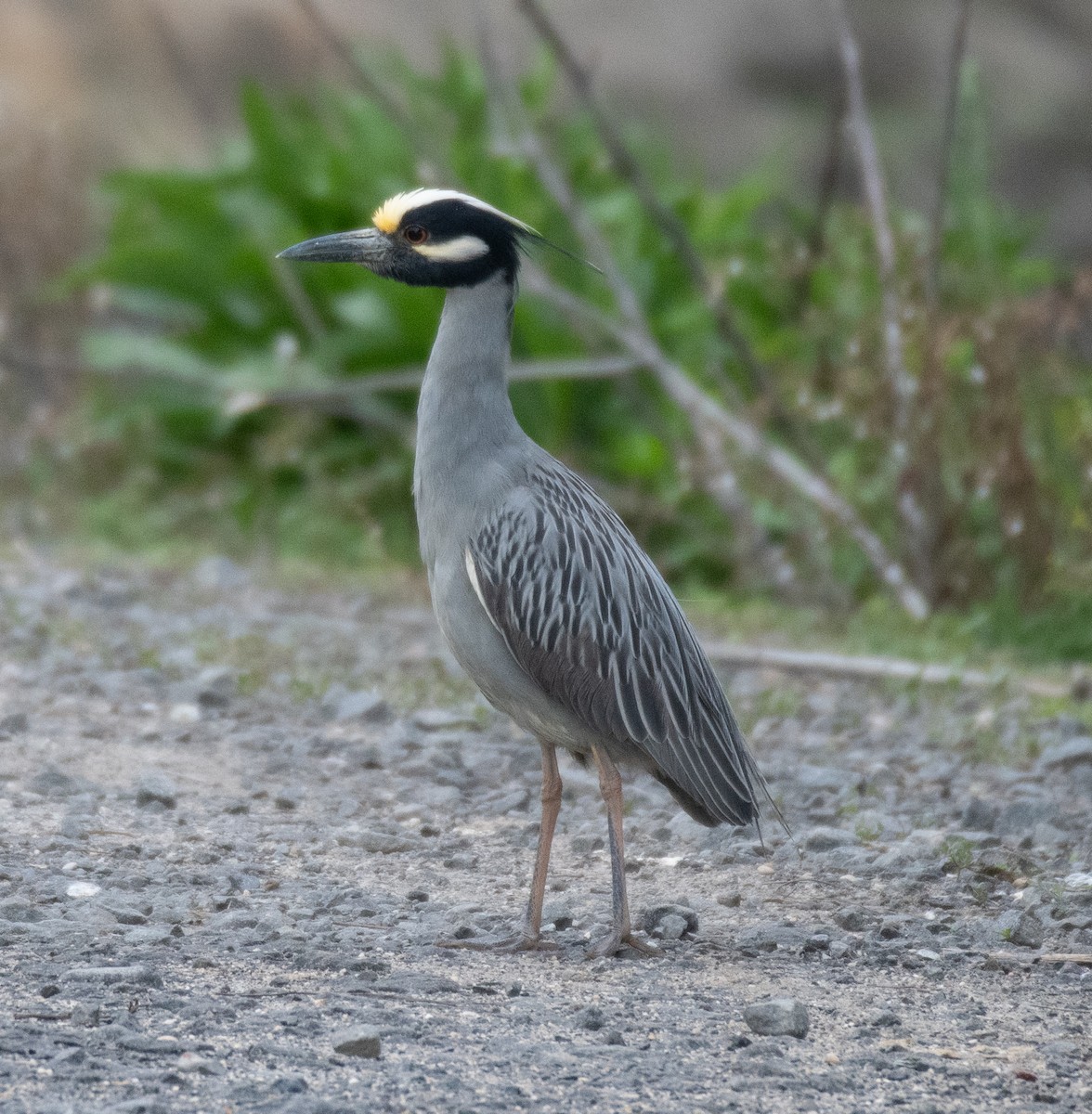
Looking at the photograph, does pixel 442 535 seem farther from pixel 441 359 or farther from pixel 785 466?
pixel 785 466

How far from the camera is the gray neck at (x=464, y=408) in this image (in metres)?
4.28

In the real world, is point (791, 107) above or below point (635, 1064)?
above

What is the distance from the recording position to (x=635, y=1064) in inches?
128

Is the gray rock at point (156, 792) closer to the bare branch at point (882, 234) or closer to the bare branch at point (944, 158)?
the bare branch at point (882, 234)

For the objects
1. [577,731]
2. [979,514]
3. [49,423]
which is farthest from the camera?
[49,423]

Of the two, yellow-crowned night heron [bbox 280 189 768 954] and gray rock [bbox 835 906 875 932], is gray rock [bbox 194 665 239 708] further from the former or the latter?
gray rock [bbox 835 906 875 932]

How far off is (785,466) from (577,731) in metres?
3.80

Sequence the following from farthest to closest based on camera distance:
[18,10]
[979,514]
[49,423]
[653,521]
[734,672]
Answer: [18,10], [49,423], [653,521], [979,514], [734,672]

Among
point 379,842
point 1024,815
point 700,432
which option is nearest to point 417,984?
point 379,842

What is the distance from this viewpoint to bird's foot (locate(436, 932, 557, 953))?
3.99 metres

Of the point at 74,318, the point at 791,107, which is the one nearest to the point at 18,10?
the point at 74,318

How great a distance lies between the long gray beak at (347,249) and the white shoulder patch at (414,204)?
0.04 meters

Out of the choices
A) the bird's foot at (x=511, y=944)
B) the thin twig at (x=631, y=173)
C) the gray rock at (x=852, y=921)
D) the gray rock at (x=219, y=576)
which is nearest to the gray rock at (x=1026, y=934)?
the gray rock at (x=852, y=921)

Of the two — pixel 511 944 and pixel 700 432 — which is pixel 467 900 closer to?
pixel 511 944
